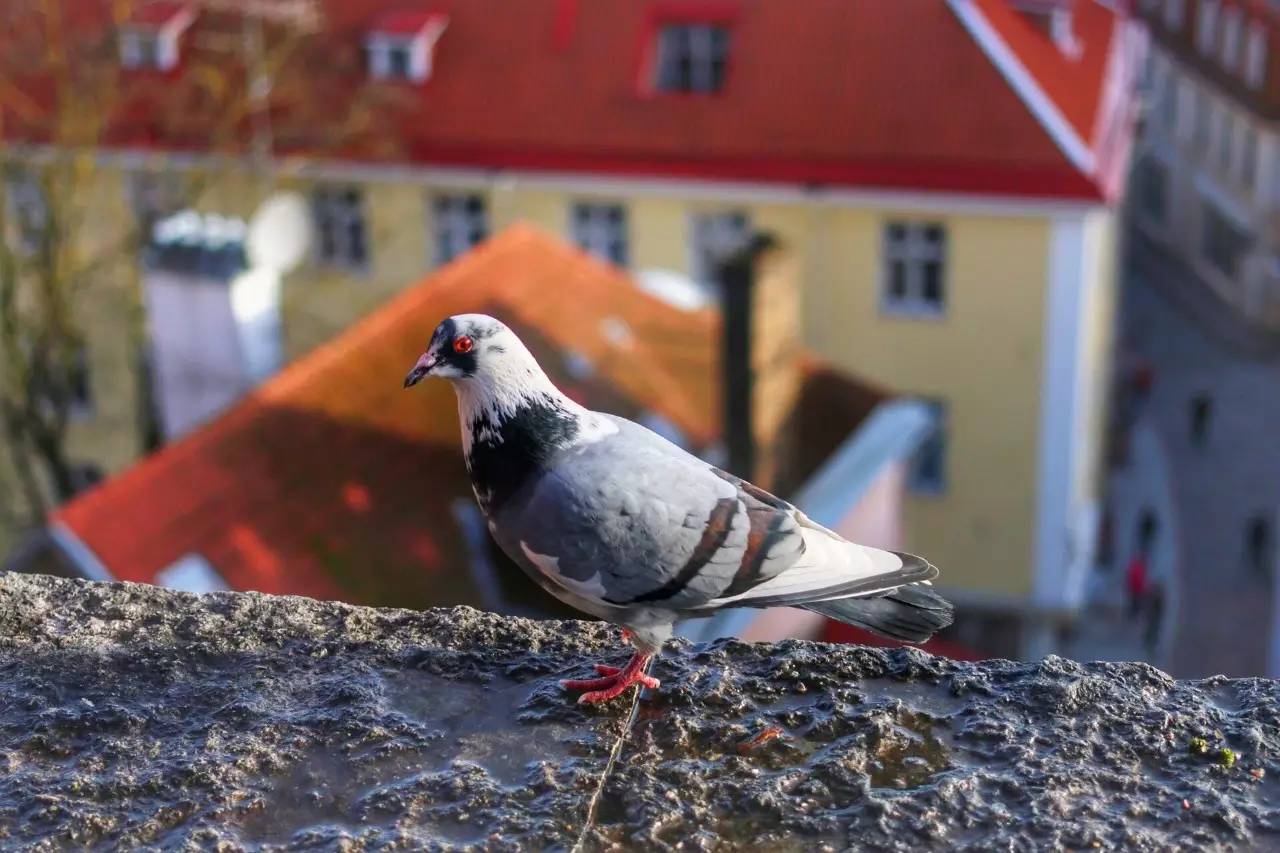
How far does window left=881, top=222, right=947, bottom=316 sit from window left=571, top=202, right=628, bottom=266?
3313 millimetres

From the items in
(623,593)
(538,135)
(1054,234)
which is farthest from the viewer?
(538,135)

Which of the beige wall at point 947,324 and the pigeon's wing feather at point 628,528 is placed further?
the beige wall at point 947,324

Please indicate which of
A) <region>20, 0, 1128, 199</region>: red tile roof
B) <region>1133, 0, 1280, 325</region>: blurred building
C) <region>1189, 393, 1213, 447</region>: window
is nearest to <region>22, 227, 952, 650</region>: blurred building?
<region>20, 0, 1128, 199</region>: red tile roof

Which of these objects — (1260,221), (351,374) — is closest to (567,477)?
(351,374)

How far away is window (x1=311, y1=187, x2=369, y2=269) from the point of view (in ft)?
79.4

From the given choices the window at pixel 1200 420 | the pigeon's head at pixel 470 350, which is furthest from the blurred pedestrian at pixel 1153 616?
the pigeon's head at pixel 470 350

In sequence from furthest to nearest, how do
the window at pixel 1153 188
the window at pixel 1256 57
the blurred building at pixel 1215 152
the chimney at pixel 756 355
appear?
the window at pixel 1153 188, the blurred building at pixel 1215 152, the window at pixel 1256 57, the chimney at pixel 756 355

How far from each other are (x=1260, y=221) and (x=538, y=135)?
62.1ft

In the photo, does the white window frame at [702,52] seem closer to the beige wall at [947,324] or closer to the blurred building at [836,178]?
the blurred building at [836,178]

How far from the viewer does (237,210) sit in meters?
22.8

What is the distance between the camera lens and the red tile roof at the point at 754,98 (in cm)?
2120

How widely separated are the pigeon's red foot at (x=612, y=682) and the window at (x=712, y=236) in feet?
63.2

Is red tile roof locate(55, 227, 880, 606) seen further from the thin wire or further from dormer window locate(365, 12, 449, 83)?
dormer window locate(365, 12, 449, 83)

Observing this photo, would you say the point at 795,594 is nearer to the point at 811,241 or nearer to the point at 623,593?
the point at 623,593
